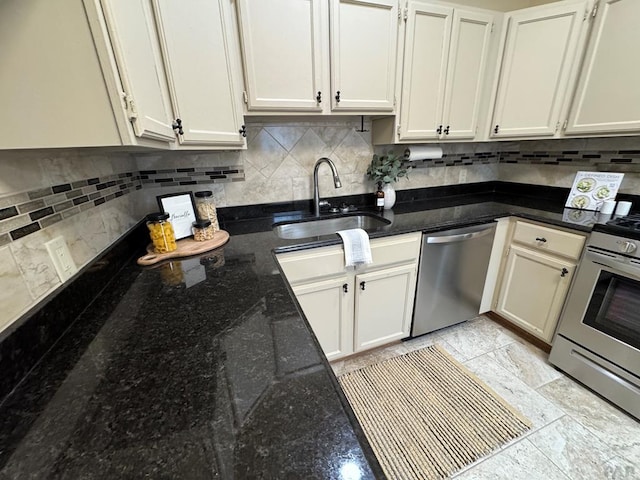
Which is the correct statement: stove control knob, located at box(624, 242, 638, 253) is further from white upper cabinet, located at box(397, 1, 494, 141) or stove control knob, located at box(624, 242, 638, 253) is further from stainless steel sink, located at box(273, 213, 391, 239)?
stainless steel sink, located at box(273, 213, 391, 239)

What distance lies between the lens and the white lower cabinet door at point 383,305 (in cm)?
163

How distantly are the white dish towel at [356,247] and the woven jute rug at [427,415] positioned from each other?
2.65ft

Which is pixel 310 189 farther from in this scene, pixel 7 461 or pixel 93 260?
pixel 7 461

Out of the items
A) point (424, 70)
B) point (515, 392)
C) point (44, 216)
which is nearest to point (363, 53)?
point (424, 70)

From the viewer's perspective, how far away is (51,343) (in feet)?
Result: 2.22

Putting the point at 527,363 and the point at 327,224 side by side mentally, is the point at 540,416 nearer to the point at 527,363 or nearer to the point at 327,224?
the point at 527,363

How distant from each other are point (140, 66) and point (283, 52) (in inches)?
32.0

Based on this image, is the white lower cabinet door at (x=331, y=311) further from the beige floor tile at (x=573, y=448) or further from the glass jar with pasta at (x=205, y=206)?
the beige floor tile at (x=573, y=448)

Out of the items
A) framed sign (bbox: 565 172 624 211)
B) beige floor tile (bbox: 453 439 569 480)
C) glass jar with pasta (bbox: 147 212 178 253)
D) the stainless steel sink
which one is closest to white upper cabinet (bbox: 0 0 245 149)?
glass jar with pasta (bbox: 147 212 178 253)

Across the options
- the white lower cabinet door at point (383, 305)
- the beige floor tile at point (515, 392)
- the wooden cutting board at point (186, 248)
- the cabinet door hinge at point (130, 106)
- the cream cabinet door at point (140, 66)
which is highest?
the cream cabinet door at point (140, 66)

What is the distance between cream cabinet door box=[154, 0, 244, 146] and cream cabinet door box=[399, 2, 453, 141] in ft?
3.41

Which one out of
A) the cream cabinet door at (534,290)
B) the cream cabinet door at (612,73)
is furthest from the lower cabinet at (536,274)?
the cream cabinet door at (612,73)

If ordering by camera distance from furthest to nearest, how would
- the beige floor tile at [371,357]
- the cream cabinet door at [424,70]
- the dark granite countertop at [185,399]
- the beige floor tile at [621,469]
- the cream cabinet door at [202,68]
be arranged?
the beige floor tile at [371,357]
the cream cabinet door at [424,70]
the beige floor tile at [621,469]
the cream cabinet door at [202,68]
the dark granite countertop at [185,399]

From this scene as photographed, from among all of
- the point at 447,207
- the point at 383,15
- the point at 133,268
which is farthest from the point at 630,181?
the point at 133,268
